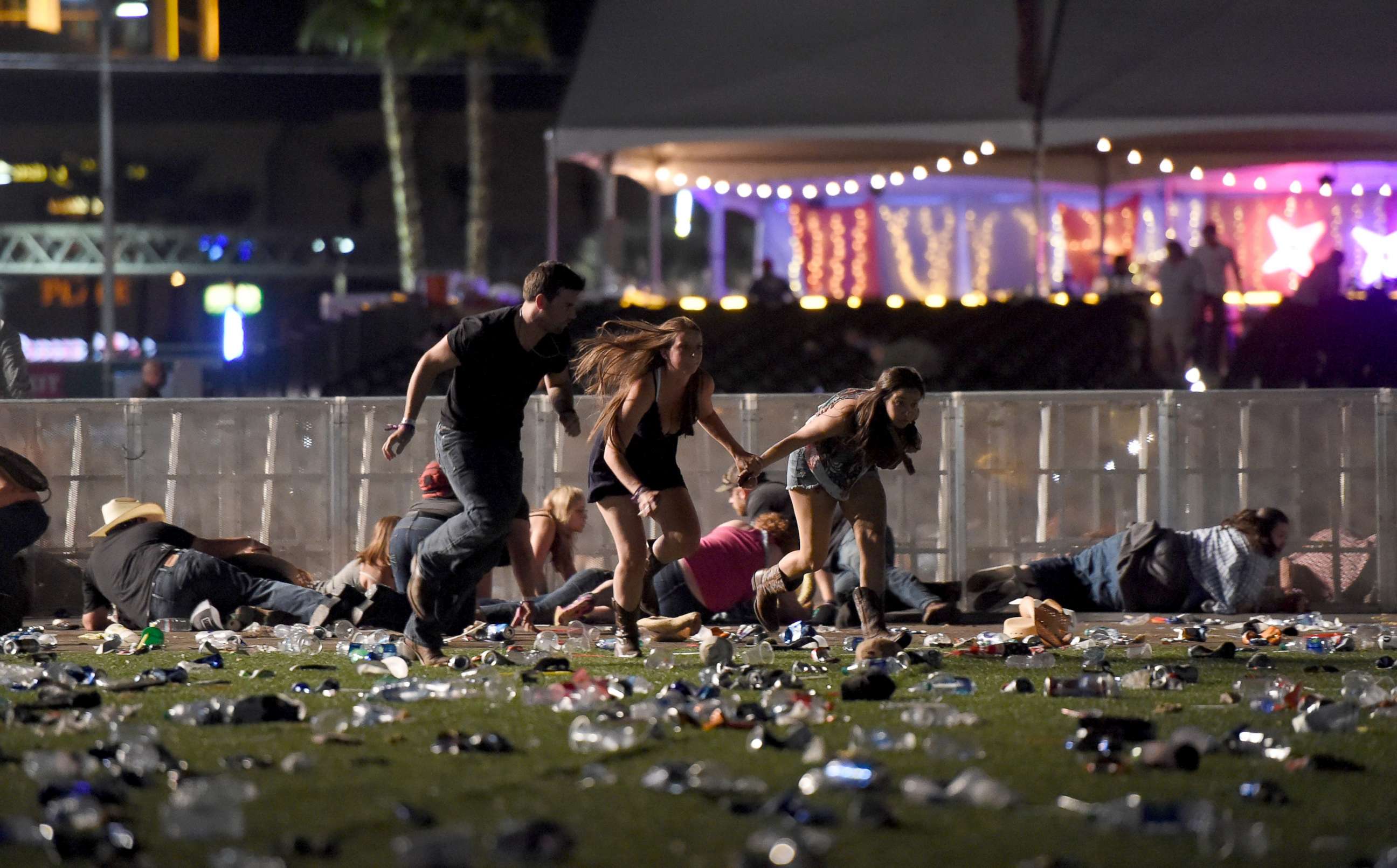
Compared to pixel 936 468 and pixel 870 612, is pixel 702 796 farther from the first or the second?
pixel 936 468

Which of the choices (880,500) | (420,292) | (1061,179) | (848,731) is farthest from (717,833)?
(1061,179)

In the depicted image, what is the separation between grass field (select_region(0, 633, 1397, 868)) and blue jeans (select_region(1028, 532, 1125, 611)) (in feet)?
14.1

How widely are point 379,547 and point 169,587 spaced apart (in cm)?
128

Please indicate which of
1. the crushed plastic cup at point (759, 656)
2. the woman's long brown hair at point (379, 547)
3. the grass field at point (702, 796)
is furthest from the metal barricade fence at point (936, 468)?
the grass field at point (702, 796)

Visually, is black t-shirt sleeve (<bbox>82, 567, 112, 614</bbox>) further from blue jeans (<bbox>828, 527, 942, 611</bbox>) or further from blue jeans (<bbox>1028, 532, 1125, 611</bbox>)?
blue jeans (<bbox>1028, 532, 1125, 611</bbox>)

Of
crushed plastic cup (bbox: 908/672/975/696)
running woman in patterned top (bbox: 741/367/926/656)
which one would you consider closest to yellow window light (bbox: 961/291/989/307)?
running woman in patterned top (bbox: 741/367/926/656)

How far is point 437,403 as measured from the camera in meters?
11.7

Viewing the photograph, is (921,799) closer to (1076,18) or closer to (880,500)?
(880,500)

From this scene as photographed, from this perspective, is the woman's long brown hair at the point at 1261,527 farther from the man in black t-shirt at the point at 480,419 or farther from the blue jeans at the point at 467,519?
the blue jeans at the point at 467,519

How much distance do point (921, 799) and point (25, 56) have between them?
4380 cm

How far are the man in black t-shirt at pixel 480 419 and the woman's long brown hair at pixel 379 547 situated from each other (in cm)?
242

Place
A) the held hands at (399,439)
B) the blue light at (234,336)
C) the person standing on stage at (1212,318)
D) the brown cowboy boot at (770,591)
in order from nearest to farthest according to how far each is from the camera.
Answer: the held hands at (399,439) → the brown cowboy boot at (770,591) → the person standing on stage at (1212,318) → the blue light at (234,336)

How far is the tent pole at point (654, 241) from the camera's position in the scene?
24500 mm

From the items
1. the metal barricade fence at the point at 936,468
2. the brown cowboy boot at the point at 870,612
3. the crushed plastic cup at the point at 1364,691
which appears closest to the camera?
the crushed plastic cup at the point at 1364,691
